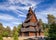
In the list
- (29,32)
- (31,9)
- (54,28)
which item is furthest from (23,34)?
(54,28)

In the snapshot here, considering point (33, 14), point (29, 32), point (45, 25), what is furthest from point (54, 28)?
point (45, 25)

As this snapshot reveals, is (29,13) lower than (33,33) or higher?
higher

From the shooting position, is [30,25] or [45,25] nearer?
[30,25]

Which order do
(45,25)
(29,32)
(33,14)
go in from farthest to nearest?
(45,25) < (33,14) < (29,32)

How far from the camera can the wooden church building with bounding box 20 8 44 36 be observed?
61750mm

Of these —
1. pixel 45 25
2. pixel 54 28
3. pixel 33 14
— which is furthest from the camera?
pixel 45 25

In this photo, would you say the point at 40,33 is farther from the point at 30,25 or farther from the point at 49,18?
the point at 49,18

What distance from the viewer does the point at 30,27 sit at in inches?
2467

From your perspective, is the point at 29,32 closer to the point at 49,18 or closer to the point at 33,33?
the point at 33,33

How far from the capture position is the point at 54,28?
32219 mm

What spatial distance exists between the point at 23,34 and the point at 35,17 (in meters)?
9.62

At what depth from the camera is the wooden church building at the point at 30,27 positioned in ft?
203

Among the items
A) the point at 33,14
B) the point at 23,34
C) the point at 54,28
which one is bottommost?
the point at 23,34

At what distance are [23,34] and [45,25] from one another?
3334 centimetres
